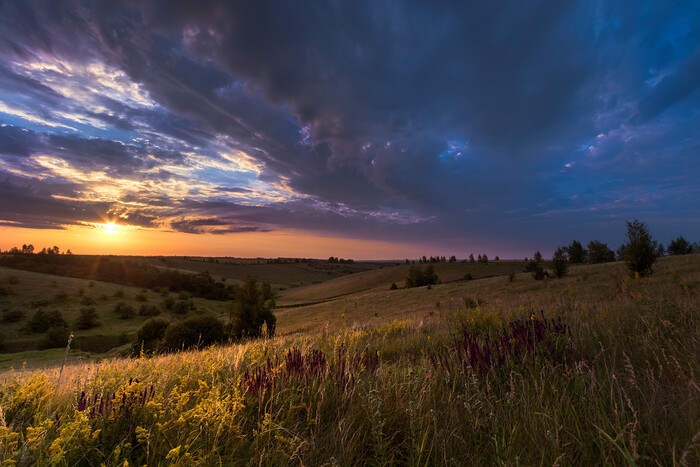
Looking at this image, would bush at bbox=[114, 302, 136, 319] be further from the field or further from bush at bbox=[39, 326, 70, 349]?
the field

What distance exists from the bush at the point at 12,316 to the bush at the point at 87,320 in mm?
8622

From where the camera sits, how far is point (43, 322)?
41.2 m

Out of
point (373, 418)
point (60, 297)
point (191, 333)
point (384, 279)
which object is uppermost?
point (373, 418)

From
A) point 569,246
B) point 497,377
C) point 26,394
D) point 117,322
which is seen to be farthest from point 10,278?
point 569,246

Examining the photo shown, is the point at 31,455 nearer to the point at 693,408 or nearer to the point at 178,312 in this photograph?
the point at 693,408

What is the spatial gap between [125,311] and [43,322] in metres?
9.74

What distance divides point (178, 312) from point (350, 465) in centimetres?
6453

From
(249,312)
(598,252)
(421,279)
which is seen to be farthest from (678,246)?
(249,312)

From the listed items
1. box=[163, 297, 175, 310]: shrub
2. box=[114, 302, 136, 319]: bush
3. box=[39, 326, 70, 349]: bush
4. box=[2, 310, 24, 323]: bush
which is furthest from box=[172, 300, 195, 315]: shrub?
box=[2, 310, 24, 323]: bush

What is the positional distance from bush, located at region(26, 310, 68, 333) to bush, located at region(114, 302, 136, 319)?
7208 millimetres

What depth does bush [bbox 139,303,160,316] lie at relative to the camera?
49.6m

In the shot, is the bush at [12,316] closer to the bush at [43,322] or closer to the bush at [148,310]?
the bush at [43,322]

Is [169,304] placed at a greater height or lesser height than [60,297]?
lesser

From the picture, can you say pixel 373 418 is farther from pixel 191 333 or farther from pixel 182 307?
pixel 182 307
